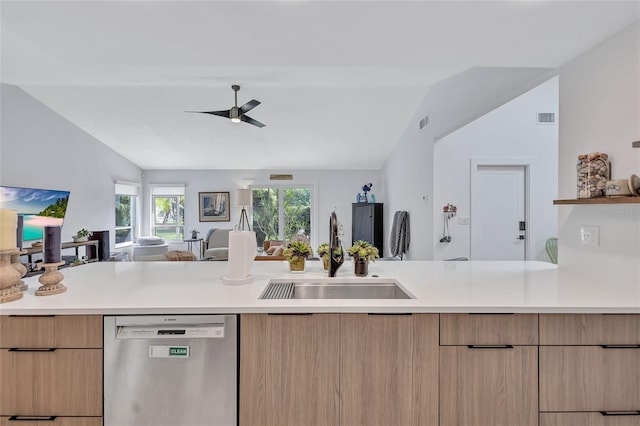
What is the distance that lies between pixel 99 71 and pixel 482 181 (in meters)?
4.42

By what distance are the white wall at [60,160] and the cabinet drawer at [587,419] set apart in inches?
235

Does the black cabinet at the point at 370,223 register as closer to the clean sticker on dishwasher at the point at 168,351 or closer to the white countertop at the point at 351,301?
the white countertop at the point at 351,301

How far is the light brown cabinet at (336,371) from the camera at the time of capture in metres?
1.29

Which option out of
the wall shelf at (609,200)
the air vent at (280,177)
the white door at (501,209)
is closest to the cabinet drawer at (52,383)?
the wall shelf at (609,200)

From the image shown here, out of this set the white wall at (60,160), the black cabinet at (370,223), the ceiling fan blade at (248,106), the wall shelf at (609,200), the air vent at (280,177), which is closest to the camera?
the wall shelf at (609,200)

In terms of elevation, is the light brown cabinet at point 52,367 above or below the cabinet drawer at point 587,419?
above

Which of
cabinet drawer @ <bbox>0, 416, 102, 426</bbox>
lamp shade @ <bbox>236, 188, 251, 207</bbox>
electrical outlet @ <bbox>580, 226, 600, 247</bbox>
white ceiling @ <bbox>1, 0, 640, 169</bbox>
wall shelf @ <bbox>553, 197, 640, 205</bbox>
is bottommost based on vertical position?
cabinet drawer @ <bbox>0, 416, 102, 426</bbox>

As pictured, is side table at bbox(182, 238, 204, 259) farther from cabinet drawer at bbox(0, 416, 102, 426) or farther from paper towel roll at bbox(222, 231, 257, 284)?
cabinet drawer at bbox(0, 416, 102, 426)

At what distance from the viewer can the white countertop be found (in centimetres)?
127

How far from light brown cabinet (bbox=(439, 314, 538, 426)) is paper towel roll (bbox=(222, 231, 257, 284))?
3.31 ft

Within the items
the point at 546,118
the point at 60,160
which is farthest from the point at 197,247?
the point at 546,118

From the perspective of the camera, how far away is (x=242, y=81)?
12.3 feet

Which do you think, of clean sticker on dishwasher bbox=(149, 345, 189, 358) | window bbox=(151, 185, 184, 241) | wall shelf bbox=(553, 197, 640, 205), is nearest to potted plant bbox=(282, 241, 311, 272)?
clean sticker on dishwasher bbox=(149, 345, 189, 358)

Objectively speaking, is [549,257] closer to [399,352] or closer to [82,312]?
[399,352]
